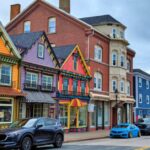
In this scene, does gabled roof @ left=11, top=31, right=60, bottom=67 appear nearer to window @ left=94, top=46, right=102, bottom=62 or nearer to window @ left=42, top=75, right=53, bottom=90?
window @ left=42, top=75, right=53, bottom=90

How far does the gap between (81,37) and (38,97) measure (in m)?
12.9

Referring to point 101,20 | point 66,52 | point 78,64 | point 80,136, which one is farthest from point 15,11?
point 80,136

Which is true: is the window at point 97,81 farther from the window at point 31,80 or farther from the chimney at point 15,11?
the chimney at point 15,11

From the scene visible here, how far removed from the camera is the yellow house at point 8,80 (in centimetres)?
2603

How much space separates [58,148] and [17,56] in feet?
32.7

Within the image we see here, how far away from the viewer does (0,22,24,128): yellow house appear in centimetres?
2603

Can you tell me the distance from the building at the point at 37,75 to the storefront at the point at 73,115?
5.02ft

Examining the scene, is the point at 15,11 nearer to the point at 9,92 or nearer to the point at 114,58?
the point at 114,58

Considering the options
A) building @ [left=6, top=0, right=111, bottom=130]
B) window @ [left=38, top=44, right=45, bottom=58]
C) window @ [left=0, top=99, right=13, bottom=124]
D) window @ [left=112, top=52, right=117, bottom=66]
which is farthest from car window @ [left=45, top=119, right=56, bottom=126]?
window @ [left=112, top=52, right=117, bottom=66]

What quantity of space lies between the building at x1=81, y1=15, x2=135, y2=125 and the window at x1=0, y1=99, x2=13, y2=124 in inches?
710

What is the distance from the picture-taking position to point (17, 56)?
89.2ft

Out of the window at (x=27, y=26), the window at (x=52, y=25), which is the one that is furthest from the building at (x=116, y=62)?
the window at (x=27, y=26)

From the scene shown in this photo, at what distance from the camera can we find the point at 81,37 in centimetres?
3947

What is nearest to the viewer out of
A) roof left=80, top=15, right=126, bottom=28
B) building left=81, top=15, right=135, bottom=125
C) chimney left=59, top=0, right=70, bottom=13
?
chimney left=59, top=0, right=70, bottom=13
